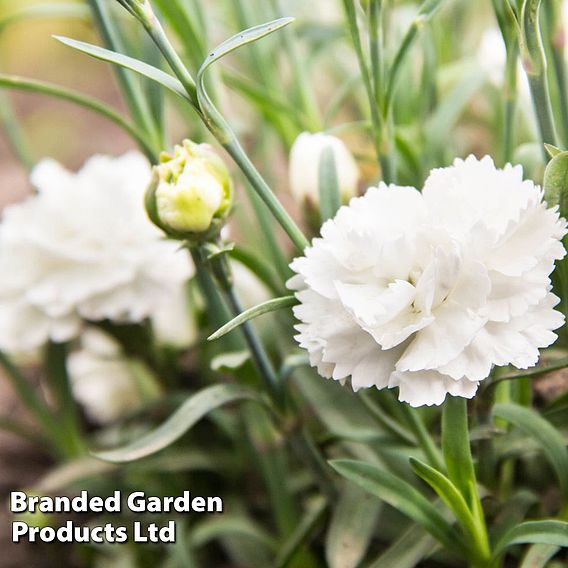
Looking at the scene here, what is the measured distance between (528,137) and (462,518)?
403 mm

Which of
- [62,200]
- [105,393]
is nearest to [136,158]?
[62,200]

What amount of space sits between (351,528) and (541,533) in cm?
13

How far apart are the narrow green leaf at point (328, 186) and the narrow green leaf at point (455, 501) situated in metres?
0.16

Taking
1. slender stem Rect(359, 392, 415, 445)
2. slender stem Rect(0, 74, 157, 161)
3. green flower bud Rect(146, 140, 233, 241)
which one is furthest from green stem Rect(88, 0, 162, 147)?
slender stem Rect(359, 392, 415, 445)

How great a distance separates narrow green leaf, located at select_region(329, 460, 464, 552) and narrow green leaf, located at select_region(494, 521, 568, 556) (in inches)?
1.6

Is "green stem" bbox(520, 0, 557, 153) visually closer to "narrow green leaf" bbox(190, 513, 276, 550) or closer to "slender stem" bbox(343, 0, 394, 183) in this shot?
"slender stem" bbox(343, 0, 394, 183)

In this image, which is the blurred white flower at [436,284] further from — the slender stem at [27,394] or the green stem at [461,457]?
the slender stem at [27,394]

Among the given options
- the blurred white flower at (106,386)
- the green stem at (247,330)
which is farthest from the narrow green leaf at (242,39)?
the blurred white flower at (106,386)

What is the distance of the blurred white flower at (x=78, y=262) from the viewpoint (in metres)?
0.58

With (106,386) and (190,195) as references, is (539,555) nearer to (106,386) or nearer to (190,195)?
(190,195)

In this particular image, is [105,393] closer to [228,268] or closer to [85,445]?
[85,445]

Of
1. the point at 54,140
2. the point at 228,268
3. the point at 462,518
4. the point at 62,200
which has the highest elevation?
the point at 54,140

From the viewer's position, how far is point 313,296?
36 centimetres

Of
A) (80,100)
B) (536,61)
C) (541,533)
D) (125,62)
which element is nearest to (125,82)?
(80,100)
